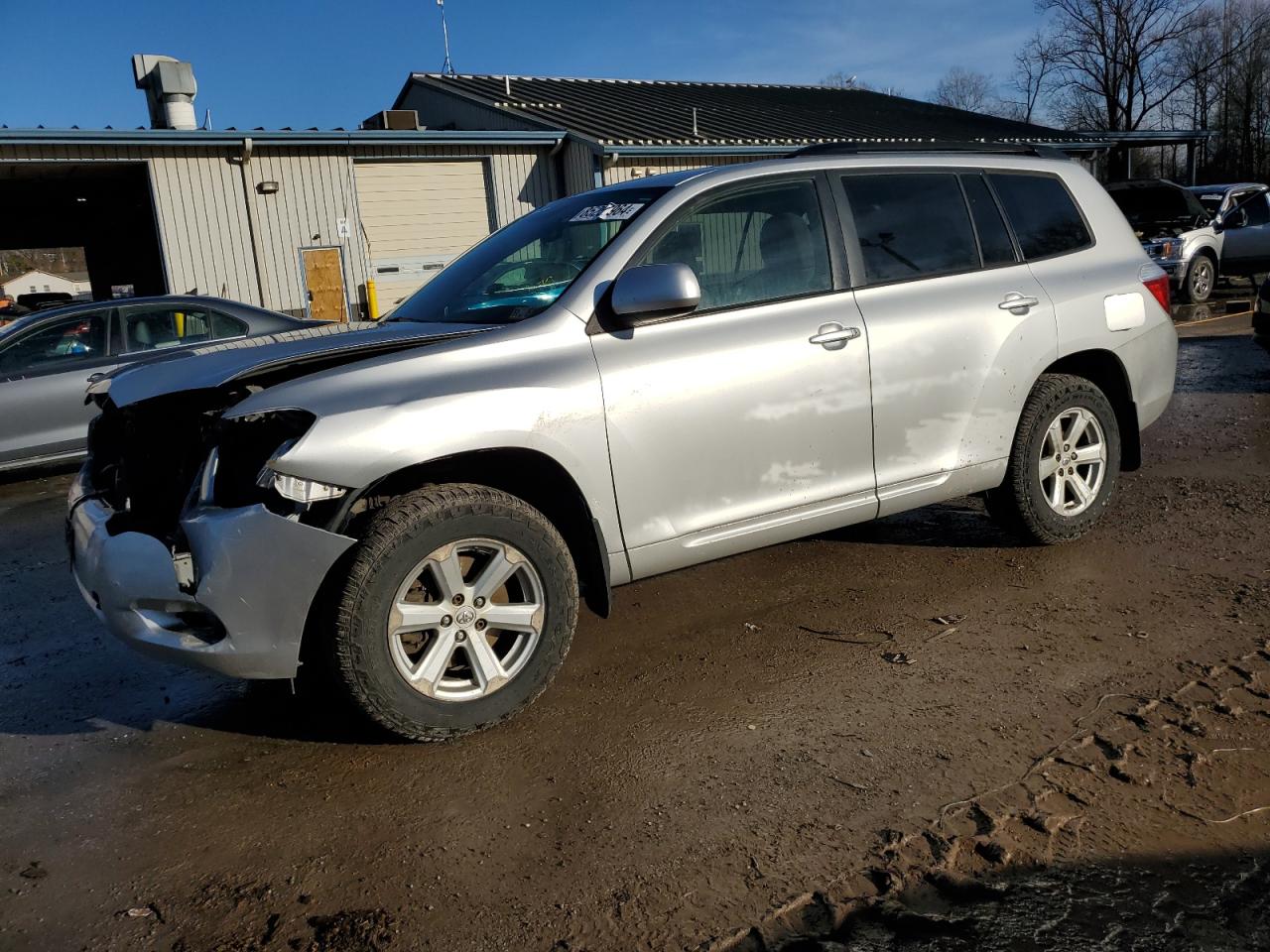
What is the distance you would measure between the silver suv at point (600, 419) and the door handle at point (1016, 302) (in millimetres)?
27

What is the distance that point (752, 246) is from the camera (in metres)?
4.07

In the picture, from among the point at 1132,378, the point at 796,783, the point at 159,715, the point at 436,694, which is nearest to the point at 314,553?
the point at 436,694

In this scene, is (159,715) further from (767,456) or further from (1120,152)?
(1120,152)

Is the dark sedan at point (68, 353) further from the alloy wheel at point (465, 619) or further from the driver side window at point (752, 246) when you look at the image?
the alloy wheel at point (465, 619)

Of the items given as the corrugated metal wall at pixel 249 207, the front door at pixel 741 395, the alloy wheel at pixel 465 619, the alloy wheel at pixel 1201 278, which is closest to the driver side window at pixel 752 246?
the front door at pixel 741 395

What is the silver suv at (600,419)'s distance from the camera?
3.06 m

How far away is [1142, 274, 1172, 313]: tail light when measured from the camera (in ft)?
16.6

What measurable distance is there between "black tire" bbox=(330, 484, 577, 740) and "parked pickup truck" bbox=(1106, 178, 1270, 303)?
15389 mm

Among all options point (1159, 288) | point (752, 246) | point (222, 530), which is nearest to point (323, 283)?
point (752, 246)

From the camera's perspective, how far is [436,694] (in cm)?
325

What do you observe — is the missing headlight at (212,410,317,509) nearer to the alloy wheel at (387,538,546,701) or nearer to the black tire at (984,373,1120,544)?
the alloy wheel at (387,538,546,701)

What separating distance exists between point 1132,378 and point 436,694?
3.72 metres

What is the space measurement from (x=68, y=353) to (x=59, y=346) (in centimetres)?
9

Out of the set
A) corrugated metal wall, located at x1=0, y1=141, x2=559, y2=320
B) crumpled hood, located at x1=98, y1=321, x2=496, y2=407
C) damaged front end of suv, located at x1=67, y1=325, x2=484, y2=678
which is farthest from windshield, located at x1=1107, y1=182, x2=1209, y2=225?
damaged front end of suv, located at x1=67, y1=325, x2=484, y2=678
